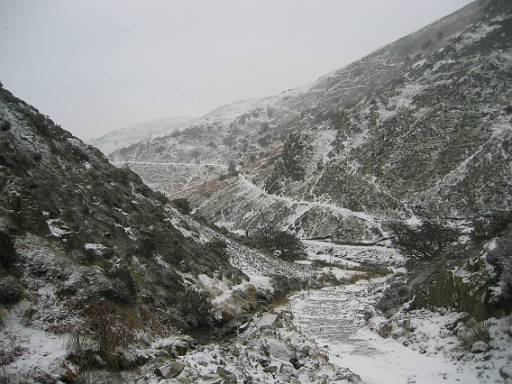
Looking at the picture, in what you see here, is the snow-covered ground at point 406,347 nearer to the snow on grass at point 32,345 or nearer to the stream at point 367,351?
the stream at point 367,351

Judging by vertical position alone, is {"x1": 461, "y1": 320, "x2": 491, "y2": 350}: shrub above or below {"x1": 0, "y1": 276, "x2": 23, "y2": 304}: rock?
below

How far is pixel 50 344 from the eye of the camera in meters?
7.98

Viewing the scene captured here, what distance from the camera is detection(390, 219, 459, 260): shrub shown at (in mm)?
42150

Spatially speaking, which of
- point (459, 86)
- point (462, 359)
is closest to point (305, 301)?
point (462, 359)

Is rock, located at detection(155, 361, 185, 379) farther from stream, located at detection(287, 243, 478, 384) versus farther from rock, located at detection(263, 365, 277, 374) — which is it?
stream, located at detection(287, 243, 478, 384)

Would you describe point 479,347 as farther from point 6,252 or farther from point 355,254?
point 355,254

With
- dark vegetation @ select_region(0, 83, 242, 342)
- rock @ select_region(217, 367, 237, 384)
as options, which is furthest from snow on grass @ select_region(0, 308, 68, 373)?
rock @ select_region(217, 367, 237, 384)

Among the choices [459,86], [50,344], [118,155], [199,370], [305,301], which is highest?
[118,155]

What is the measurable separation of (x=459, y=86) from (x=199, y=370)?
75139 millimetres

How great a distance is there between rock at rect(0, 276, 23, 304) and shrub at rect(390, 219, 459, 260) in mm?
40274

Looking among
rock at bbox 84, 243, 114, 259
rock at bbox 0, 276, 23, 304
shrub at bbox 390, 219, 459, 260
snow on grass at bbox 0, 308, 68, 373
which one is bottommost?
shrub at bbox 390, 219, 459, 260

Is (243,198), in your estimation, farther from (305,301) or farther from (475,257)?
(475,257)

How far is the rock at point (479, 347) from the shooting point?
31.3 ft

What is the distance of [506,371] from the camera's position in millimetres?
8180
